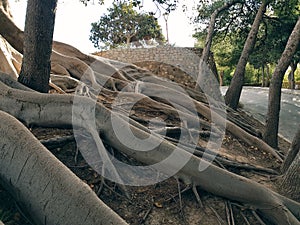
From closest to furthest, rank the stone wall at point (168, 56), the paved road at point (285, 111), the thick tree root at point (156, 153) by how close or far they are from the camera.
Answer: the thick tree root at point (156, 153) < the paved road at point (285, 111) < the stone wall at point (168, 56)

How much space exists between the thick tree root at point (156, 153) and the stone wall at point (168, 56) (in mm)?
8156

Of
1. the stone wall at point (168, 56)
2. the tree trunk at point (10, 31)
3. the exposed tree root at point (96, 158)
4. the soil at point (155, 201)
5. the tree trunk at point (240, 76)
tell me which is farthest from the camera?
the stone wall at point (168, 56)

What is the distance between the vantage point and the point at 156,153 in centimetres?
260

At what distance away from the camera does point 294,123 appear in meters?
8.34

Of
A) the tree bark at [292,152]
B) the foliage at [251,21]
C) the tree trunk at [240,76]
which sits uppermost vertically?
the foliage at [251,21]

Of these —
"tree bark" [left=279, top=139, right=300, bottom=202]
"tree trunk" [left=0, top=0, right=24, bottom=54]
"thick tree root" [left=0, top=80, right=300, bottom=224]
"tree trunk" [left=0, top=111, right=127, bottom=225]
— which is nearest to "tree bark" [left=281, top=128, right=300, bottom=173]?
"tree bark" [left=279, top=139, right=300, bottom=202]

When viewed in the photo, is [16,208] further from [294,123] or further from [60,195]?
[294,123]

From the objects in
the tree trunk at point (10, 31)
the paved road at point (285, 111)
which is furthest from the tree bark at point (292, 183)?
the paved road at point (285, 111)

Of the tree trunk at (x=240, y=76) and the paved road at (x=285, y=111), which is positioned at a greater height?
the tree trunk at (x=240, y=76)

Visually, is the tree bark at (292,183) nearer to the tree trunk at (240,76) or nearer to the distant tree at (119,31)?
the tree trunk at (240,76)

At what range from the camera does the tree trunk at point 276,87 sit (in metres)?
5.03

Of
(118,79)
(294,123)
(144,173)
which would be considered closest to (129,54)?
(118,79)

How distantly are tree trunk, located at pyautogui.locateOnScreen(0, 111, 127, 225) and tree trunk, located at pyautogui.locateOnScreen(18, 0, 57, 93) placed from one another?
125cm

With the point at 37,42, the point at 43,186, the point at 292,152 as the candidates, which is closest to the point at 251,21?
the point at 292,152
